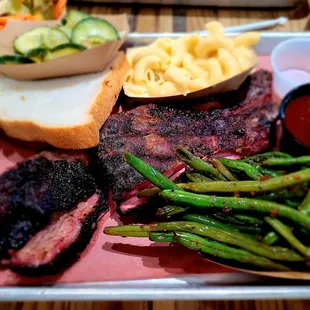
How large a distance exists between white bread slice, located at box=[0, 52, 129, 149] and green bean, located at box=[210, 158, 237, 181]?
71 centimetres

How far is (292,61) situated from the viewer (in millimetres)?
2664

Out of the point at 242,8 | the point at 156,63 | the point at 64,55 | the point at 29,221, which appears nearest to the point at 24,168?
the point at 29,221

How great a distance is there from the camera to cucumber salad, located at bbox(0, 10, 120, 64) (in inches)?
94.4

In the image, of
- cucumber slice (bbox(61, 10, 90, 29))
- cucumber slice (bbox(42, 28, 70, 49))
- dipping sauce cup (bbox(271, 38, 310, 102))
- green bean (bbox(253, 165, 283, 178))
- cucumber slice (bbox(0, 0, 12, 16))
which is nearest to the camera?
green bean (bbox(253, 165, 283, 178))

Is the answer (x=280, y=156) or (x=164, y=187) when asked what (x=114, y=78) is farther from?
(x=280, y=156)

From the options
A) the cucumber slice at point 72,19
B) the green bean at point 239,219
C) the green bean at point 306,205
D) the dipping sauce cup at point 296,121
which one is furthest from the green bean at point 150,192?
the cucumber slice at point 72,19

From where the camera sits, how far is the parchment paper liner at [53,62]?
2.34 m

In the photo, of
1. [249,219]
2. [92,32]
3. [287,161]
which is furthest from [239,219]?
[92,32]

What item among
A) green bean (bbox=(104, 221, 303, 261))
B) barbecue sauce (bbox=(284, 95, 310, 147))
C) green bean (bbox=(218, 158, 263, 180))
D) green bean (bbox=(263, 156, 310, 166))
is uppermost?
barbecue sauce (bbox=(284, 95, 310, 147))

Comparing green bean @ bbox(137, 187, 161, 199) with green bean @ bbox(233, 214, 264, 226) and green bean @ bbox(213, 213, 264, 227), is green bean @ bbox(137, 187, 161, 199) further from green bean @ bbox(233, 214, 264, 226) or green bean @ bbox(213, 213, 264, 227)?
green bean @ bbox(233, 214, 264, 226)

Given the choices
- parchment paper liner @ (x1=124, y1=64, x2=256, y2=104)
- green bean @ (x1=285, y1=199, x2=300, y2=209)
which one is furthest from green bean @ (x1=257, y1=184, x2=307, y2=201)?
parchment paper liner @ (x1=124, y1=64, x2=256, y2=104)

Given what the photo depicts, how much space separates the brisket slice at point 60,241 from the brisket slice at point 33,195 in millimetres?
40

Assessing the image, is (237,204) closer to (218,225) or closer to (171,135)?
(218,225)

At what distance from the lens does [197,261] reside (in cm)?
197
